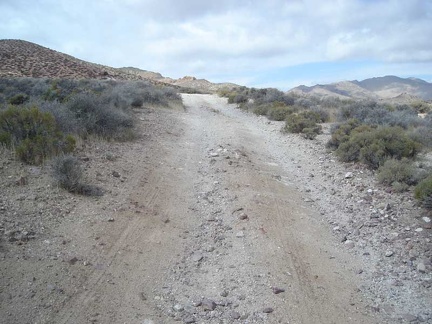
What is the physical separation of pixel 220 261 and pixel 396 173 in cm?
542

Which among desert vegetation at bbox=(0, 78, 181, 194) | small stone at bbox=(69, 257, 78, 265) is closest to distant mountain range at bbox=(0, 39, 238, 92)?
desert vegetation at bbox=(0, 78, 181, 194)

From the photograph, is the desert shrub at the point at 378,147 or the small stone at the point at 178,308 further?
the desert shrub at the point at 378,147

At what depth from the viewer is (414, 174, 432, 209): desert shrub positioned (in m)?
7.64

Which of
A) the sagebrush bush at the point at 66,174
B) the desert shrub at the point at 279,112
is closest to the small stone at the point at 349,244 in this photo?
the sagebrush bush at the point at 66,174

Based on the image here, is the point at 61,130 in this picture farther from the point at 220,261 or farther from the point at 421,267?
the point at 421,267

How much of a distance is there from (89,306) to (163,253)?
1.71 metres

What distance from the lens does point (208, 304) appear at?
5.13 meters

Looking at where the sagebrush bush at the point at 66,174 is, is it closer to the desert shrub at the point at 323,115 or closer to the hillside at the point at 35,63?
the desert shrub at the point at 323,115

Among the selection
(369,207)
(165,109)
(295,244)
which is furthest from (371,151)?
(165,109)

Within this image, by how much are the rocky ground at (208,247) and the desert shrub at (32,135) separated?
15.2 inches

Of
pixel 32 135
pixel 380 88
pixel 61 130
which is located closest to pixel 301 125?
pixel 61 130

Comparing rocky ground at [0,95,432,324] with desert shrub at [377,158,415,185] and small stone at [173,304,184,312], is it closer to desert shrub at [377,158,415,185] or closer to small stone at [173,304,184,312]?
small stone at [173,304,184,312]

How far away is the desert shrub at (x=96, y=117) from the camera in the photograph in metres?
11.7

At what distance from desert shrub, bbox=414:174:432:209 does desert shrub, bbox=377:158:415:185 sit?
0.88m
